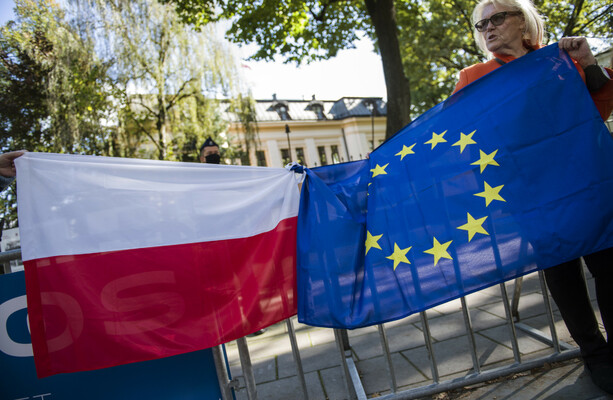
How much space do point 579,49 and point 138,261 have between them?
8.73 ft

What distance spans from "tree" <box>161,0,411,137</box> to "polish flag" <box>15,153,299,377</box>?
681cm

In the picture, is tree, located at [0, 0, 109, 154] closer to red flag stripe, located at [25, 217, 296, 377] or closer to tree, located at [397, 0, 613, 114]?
tree, located at [397, 0, 613, 114]

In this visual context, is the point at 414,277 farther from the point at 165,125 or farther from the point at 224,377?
the point at 165,125

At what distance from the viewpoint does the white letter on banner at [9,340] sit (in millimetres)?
2117

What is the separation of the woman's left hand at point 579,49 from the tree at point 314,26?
20.7ft

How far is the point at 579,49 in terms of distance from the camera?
203 cm

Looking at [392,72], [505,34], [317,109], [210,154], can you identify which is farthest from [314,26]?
[317,109]

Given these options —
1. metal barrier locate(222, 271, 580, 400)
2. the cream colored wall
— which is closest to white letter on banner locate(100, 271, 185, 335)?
metal barrier locate(222, 271, 580, 400)

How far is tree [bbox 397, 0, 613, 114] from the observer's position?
48.8 feet

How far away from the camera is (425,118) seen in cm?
250

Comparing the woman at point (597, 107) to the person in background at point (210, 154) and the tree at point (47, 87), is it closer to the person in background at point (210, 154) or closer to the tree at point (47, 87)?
the person in background at point (210, 154)

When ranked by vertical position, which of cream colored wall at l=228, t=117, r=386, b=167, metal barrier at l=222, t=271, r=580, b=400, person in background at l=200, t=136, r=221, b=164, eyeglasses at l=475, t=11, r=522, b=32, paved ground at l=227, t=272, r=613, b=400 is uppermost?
cream colored wall at l=228, t=117, r=386, b=167

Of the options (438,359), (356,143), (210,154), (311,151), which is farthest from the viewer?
(356,143)

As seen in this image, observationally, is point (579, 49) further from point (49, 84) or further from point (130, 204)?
point (49, 84)
